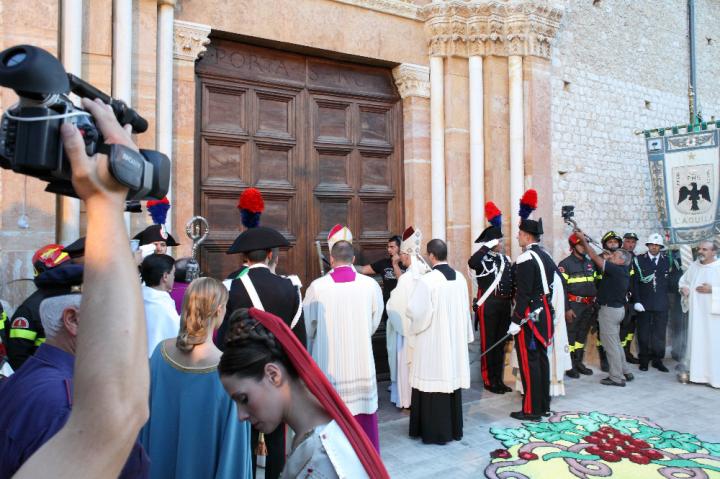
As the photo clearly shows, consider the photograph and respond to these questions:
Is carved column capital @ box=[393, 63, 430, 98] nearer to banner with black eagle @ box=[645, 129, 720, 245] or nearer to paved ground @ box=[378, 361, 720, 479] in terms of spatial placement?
paved ground @ box=[378, 361, 720, 479]

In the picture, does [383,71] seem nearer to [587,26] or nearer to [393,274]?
[393,274]

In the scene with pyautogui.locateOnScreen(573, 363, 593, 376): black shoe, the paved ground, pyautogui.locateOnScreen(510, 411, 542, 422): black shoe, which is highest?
pyautogui.locateOnScreen(573, 363, 593, 376): black shoe

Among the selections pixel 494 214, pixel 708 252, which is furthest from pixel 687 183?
pixel 494 214

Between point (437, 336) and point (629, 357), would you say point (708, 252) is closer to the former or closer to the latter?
point (629, 357)

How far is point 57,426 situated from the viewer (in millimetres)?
1429

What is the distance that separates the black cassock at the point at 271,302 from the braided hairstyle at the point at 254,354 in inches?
91.1

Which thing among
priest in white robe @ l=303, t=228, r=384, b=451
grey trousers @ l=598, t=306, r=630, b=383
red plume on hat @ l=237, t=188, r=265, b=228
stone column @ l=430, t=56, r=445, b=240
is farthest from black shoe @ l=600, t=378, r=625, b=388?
red plume on hat @ l=237, t=188, r=265, b=228

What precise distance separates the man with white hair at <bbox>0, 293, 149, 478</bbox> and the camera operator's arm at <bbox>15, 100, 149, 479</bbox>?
387 mm

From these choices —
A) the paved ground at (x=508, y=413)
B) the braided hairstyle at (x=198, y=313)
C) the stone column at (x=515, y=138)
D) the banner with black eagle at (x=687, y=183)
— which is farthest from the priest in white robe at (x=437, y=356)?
the banner with black eagle at (x=687, y=183)

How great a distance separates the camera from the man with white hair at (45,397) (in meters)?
1.40

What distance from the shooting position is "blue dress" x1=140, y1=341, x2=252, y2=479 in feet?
8.50

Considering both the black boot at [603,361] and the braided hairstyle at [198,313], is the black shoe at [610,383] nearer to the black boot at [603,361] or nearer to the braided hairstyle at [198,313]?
the black boot at [603,361]

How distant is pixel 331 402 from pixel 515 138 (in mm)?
7327

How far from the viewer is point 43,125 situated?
35.6 inches
